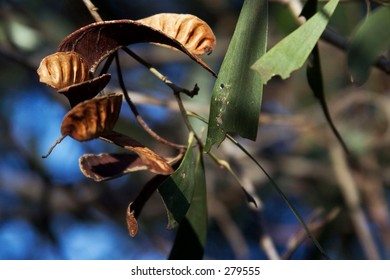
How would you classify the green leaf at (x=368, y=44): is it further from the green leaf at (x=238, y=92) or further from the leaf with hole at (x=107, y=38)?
the leaf with hole at (x=107, y=38)

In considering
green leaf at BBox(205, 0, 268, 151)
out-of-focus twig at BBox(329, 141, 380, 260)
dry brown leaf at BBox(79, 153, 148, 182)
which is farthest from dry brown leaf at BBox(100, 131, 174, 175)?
out-of-focus twig at BBox(329, 141, 380, 260)

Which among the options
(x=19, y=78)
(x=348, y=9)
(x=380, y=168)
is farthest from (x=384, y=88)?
(x=19, y=78)

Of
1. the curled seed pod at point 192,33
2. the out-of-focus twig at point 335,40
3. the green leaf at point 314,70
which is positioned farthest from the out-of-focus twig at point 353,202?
the curled seed pod at point 192,33

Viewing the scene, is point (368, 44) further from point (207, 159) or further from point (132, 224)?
point (207, 159)

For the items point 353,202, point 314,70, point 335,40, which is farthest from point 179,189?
point 353,202

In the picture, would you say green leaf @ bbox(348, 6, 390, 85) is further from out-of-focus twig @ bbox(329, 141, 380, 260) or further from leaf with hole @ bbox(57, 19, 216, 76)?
out-of-focus twig @ bbox(329, 141, 380, 260)

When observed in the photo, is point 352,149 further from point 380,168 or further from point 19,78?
point 19,78
